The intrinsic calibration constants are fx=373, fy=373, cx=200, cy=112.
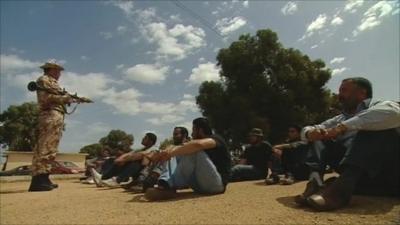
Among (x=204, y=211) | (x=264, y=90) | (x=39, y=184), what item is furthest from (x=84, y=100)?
(x=264, y=90)

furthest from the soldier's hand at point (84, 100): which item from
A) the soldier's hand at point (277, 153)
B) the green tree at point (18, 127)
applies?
the green tree at point (18, 127)

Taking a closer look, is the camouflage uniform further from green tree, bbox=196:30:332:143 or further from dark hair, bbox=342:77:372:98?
green tree, bbox=196:30:332:143

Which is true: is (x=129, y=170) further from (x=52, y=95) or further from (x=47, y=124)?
(x=52, y=95)

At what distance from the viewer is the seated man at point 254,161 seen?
6.24 m

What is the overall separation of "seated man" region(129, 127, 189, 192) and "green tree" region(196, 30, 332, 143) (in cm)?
1506

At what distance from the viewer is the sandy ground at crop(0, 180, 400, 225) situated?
2.62m

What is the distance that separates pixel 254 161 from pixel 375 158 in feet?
13.1

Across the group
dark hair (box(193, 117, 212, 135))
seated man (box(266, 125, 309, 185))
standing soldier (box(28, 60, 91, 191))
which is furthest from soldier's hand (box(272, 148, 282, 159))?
standing soldier (box(28, 60, 91, 191))

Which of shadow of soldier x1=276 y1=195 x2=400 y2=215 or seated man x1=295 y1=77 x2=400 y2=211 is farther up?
seated man x1=295 y1=77 x2=400 y2=211

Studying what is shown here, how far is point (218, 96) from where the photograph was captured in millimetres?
23203

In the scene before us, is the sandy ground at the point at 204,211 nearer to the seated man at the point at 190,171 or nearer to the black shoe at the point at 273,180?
the seated man at the point at 190,171

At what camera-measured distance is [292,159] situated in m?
5.79

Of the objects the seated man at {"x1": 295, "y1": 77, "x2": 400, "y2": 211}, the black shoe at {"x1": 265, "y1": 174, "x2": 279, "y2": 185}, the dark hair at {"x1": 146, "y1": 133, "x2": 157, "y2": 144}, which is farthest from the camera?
the dark hair at {"x1": 146, "y1": 133, "x2": 157, "y2": 144}

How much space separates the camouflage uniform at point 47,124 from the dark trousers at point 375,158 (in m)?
4.42
